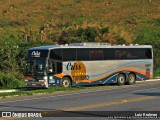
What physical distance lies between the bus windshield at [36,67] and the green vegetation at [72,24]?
581 cm

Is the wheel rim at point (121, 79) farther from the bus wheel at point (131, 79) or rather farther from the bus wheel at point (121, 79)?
the bus wheel at point (131, 79)

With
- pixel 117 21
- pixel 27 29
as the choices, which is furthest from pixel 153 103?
pixel 117 21

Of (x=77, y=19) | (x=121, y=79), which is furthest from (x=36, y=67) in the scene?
(x=77, y=19)

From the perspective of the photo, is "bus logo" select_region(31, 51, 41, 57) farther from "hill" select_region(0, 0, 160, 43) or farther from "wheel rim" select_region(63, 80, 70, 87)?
"hill" select_region(0, 0, 160, 43)

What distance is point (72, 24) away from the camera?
62.2m

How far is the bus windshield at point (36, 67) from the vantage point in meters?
29.4

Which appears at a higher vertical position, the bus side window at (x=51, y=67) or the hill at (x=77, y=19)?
the hill at (x=77, y=19)

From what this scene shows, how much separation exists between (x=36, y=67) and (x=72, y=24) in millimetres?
32943

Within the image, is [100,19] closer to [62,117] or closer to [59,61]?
[59,61]

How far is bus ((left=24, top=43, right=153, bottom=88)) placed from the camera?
97.0 feet

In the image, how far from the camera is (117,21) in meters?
69.8

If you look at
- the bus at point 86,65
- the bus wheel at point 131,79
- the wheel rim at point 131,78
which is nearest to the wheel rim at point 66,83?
the bus at point 86,65

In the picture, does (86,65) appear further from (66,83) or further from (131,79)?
(131,79)

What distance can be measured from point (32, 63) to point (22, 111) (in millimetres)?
14545
